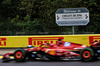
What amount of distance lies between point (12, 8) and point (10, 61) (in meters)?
27.1

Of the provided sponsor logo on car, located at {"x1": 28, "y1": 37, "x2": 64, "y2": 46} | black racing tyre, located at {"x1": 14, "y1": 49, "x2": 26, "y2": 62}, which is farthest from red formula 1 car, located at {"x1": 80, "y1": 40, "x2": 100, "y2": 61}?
sponsor logo on car, located at {"x1": 28, "y1": 37, "x2": 64, "y2": 46}

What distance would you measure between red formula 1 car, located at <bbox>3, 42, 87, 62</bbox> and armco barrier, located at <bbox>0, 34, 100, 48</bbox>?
2001 mm

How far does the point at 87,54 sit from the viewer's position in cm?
815

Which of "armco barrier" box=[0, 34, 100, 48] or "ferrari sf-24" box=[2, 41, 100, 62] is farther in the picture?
"armco barrier" box=[0, 34, 100, 48]

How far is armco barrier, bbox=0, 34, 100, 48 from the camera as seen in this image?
1041 centimetres

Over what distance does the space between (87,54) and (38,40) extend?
3.55 m

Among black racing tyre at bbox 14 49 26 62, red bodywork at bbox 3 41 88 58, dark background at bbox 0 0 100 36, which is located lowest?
black racing tyre at bbox 14 49 26 62

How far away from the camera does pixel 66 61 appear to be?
28.1ft

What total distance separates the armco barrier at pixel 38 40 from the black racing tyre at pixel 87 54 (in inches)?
90.5

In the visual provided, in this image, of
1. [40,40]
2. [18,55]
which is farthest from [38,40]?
[18,55]

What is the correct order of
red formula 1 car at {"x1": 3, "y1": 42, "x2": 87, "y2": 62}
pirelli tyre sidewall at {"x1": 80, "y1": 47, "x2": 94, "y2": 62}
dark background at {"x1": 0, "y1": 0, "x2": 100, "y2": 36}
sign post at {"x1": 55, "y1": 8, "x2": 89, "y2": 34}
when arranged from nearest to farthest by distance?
pirelli tyre sidewall at {"x1": 80, "y1": 47, "x2": 94, "y2": 62}
red formula 1 car at {"x1": 3, "y1": 42, "x2": 87, "y2": 62}
sign post at {"x1": 55, "y1": 8, "x2": 89, "y2": 34}
dark background at {"x1": 0, "y1": 0, "x2": 100, "y2": 36}

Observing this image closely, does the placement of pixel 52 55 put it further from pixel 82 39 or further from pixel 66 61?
pixel 82 39

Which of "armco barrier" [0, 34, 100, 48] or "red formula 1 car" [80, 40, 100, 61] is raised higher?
"armco barrier" [0, 34, 100, 48]

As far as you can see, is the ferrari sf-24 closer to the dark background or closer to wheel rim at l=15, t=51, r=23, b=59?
wheel rim at l=15, t=51, r=23, b=59
